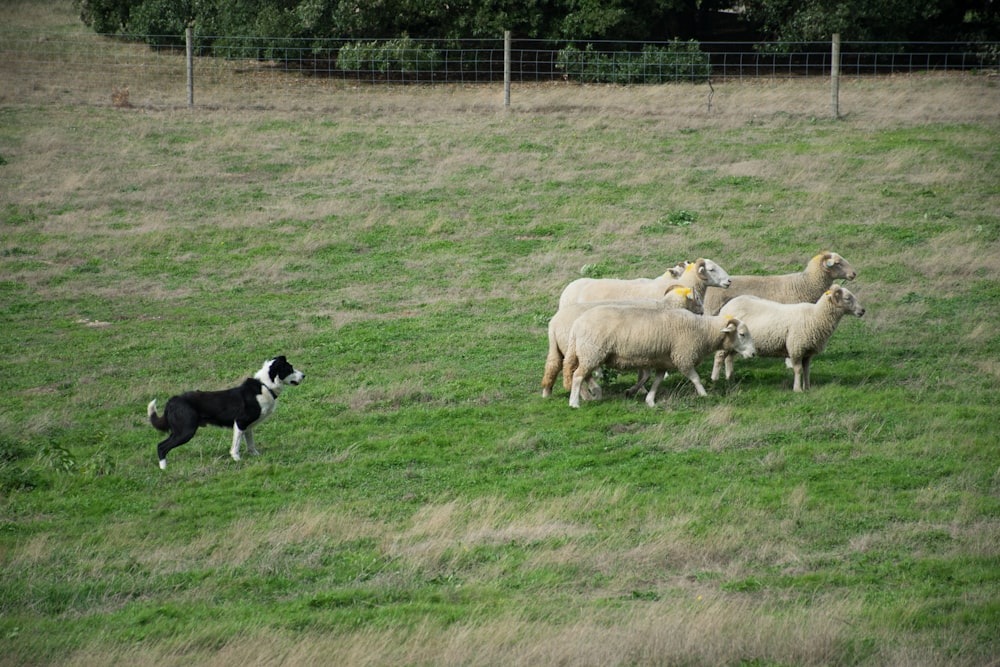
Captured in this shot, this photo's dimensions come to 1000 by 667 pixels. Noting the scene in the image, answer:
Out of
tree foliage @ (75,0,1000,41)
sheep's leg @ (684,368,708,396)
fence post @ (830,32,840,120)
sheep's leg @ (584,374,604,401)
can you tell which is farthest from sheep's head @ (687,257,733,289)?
tree foliage @ (75,0,1000,41)

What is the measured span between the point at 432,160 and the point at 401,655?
76.7 ft

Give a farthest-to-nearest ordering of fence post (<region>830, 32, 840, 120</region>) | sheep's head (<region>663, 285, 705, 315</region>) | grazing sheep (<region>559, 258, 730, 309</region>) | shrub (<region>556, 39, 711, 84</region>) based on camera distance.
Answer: shrub (<region>556, 39, 711, 84</region>)
fence post (<region>830, 32, 840, 120</region>)
grazing sheep (<region>559, 258, 730, 309</region>)
sheep's head (<region>663, 285, 705, 315</region>)

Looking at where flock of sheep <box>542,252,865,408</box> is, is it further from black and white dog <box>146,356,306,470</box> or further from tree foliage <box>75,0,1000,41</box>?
tree foliage <box>75,0,1000,41</box>

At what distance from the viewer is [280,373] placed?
12.1m

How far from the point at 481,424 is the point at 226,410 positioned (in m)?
2.93

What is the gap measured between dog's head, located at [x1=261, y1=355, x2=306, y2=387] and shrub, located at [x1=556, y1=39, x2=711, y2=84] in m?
27.9

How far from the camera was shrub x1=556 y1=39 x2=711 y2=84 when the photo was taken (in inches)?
1495

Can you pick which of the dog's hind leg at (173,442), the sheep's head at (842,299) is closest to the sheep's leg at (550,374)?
the sheep's head at (842,299)

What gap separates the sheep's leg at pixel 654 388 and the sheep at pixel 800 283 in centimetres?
255

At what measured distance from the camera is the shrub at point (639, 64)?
125 feet

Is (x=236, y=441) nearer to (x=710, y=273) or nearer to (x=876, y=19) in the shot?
(x=710, y=273)

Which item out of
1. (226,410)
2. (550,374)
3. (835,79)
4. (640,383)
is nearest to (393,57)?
(835,79)

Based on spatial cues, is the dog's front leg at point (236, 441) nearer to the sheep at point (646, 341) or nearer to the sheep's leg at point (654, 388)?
the sheep at point (646, 341)

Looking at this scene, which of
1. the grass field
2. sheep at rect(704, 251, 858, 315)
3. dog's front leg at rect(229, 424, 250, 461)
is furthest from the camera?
sheep at rect(704, 251, 858, 315)
